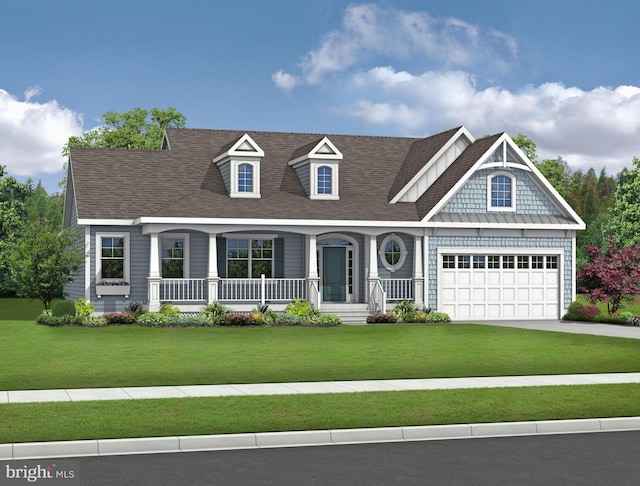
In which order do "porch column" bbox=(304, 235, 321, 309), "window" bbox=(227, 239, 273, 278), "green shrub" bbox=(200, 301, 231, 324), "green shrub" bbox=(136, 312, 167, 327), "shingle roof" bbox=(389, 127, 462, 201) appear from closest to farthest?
1. "green shrub" bbox=(136, 312, 167, 327)
2. "green shrub" bbox=(200, 301, 231, 324)
3. "porch column" bbox=(304, 235, 321, 309)
4. "window" bbox=(227, 239, 273, 278)
5. "shingle roof" bbox=(389, 127, 462, 201)

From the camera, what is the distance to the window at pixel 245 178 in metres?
36.8

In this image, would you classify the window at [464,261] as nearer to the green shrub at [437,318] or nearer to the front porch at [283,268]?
the front porch at [283,268]

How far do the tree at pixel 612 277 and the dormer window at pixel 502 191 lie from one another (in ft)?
15.0

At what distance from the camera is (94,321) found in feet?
101

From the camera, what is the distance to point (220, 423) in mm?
12672

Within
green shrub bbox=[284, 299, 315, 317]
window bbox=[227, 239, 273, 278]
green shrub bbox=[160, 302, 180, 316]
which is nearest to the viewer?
green shrub bbox=[160, 302, 180, 316]

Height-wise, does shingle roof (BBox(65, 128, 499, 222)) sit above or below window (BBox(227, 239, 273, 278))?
above

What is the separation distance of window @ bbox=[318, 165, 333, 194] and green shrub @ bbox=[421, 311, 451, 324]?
22.2 ft

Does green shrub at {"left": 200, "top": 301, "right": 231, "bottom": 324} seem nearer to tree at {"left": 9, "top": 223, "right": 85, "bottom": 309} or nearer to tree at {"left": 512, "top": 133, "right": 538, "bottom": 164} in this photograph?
tree at {"left": 9, "top": 223, "right": 85, "bottom": 309}

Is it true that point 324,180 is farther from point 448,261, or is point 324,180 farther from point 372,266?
point 448,261

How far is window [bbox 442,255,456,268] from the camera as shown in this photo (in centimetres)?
3681

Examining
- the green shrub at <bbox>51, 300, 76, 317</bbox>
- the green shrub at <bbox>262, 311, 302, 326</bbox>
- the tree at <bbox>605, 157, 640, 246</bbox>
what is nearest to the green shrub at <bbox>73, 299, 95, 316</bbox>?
the green shrub at <bbox>51, 300, 76, 317</bbox>

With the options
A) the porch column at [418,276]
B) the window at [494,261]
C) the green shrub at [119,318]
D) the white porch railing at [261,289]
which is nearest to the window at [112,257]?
the green shrub at [119,318]

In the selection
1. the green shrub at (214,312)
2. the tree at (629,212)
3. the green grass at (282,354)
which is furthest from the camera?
the tree at (629,212)
